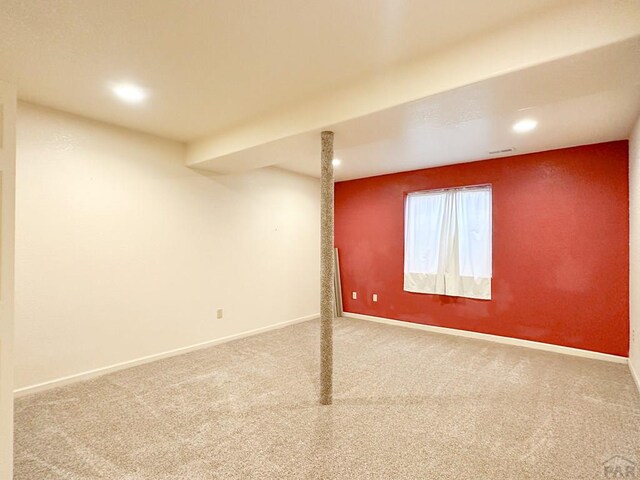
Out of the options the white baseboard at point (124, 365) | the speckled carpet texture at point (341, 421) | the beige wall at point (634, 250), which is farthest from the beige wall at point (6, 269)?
the beige wall at point (634, 250)

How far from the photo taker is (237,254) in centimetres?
441

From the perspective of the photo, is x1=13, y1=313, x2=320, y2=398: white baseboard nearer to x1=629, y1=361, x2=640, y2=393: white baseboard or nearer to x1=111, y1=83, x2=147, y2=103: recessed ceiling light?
x1=111, y1=83, x2=147, y2=103: recessed ceiling light

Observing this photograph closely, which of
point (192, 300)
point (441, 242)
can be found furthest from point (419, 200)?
point (192, 300)

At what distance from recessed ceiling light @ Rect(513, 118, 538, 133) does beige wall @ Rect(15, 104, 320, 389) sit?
10.4 feet

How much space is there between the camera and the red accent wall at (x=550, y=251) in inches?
139

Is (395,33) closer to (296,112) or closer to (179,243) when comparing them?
(296,112)

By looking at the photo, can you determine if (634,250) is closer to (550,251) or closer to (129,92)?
(550,251)

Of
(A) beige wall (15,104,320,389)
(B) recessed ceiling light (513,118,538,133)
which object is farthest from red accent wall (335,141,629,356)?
(A) beige wall (15,104,320,389)

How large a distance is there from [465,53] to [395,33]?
1.45ft

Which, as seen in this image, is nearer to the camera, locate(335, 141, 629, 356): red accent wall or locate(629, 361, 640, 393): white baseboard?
locate(629, 361, 640, 393): white baseboard

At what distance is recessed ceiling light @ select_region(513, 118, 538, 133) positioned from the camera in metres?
3.00

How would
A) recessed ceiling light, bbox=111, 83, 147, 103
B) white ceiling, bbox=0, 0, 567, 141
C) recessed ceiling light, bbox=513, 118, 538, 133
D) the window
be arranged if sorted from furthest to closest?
the window, recessed ceiling light, bbox=513, 118, 538, 133, recessed ceiling light, bbox=111, 83, 147, 103, white ceiling, bbox=0, 0, 567, 141

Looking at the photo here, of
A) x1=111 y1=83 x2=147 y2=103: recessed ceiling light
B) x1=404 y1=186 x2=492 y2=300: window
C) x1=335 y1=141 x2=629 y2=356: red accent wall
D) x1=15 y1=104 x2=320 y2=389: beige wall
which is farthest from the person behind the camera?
x1=404 y1=186 x2=492 y2=300: window

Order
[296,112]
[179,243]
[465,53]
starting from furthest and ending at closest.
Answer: [179,243]
[296,112]
[465,53]
